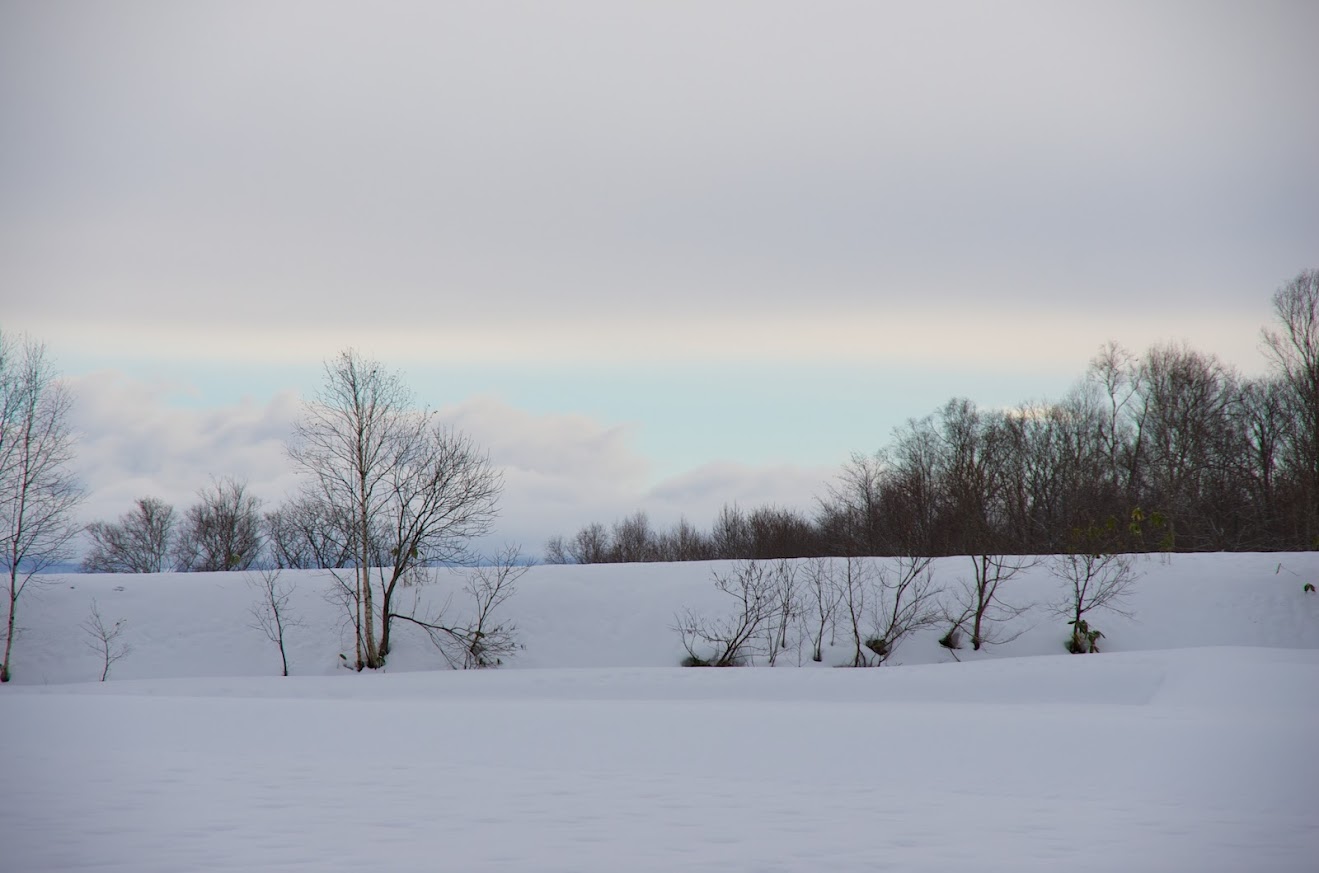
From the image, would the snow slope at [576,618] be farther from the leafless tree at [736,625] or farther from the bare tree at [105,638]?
the leafless tree at [736,625]

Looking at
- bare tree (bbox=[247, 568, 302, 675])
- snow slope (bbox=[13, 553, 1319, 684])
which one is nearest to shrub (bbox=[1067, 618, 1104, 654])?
snow slope (bbox=[13, 553, 1319, 684])

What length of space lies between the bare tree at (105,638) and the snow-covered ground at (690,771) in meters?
3.71

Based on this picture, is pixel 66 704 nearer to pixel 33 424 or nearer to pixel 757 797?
pixel 757 797

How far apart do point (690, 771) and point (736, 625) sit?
1668cm

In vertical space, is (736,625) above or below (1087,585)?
below

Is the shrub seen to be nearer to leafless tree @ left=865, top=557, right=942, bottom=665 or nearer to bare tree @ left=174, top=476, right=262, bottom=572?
leafless tree @ left=865, top=557, right=942, bottom=665

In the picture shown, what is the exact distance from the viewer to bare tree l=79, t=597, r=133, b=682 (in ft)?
86.0

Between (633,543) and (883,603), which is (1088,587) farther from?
(633,543)

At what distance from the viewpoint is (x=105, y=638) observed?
25.8 metres

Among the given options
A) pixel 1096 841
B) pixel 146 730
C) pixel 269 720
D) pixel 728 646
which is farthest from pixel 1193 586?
pixel 146 730

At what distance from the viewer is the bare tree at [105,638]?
2622 centimetres

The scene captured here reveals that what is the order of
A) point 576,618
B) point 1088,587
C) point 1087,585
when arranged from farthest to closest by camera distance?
1. point 576,618
2. point 1088,587
3. point 1087,585

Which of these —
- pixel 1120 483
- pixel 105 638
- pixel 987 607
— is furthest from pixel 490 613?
pixel 1120 483

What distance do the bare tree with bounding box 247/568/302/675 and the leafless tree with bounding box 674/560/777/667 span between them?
1148 cm
